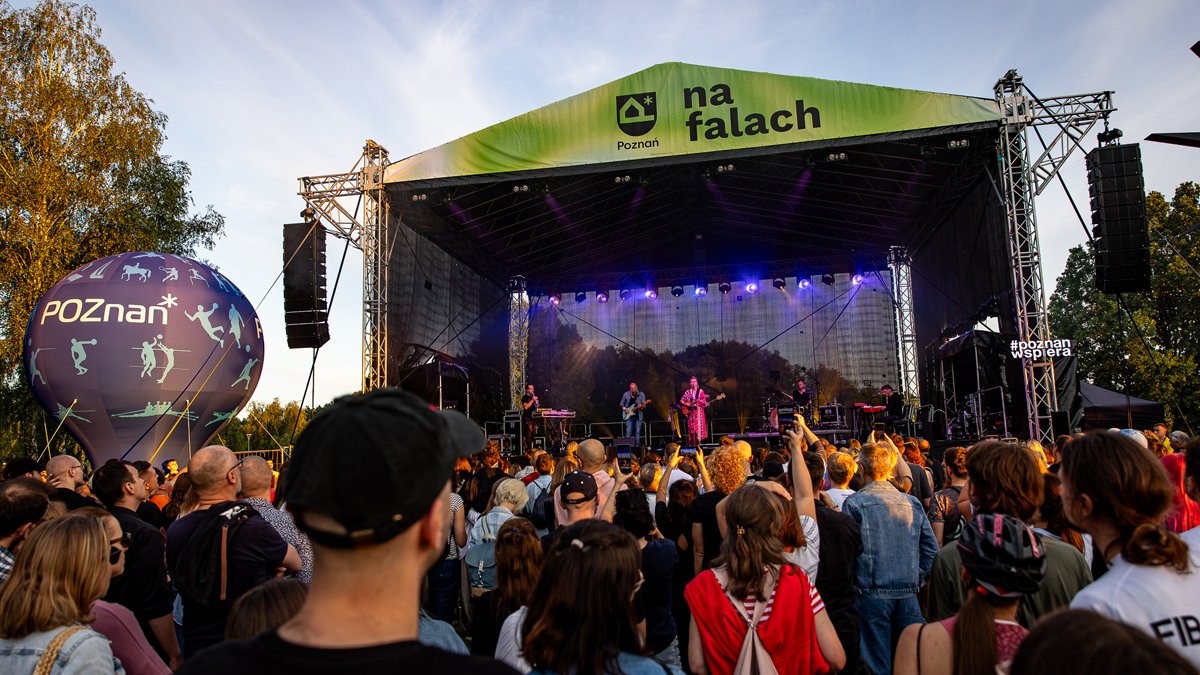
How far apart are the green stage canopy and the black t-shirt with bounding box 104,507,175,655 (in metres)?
10.4

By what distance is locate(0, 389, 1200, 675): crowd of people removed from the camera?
109cm

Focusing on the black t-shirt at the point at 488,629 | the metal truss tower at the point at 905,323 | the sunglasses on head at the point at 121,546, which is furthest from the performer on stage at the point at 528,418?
the black t-shirt at the point at 488,629

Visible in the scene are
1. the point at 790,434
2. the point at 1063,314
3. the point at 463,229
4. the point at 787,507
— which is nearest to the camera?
the point at 787,507

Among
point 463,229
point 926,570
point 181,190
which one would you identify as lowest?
point 926,570

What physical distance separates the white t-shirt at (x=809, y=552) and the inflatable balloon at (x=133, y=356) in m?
11.3

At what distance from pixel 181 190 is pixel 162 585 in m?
18.7

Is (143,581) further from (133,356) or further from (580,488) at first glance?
(133,356)

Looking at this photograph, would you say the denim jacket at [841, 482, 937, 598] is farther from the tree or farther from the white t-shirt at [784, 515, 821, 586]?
the tree

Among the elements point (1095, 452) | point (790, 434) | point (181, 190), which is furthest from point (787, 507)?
point (181, 190)

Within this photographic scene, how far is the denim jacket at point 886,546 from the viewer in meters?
3.87

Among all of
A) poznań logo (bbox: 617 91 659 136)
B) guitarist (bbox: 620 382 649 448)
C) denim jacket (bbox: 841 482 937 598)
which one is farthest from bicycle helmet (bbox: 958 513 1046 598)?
guitarist (bbox: 620 382 649 448)

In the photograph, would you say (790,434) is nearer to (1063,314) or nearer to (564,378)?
(564,378)

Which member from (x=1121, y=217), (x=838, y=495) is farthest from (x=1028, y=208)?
(x=838, y=495)

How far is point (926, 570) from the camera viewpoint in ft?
13.2
